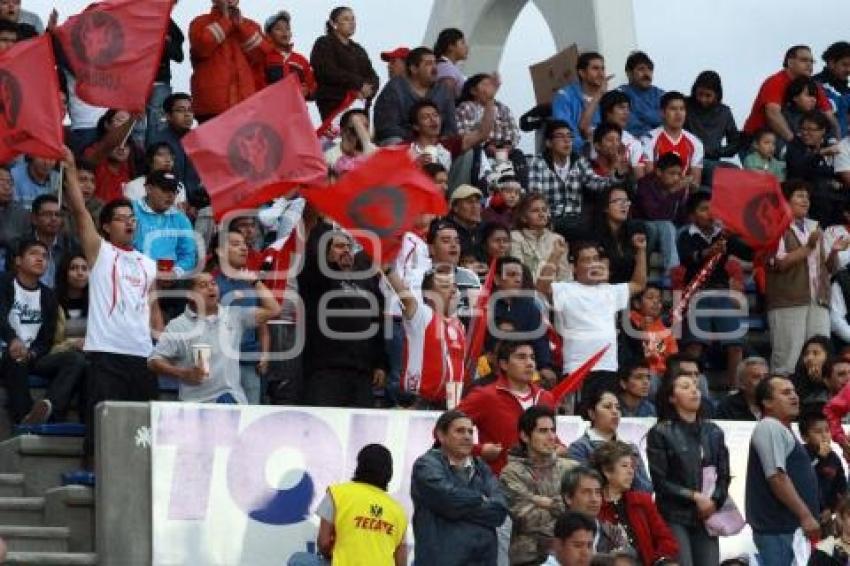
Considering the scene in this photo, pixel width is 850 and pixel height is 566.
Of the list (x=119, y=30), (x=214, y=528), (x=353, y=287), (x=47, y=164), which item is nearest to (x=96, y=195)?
(x=47, y=164)

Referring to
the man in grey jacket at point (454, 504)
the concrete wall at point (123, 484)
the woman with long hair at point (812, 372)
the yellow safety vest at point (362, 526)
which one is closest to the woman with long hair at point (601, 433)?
the man in grey jacket at point (454, 504)

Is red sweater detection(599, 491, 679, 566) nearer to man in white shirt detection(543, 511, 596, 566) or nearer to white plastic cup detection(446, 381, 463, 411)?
man in white shirt detection(543, 511, 596, 566)

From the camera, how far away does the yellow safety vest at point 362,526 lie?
17672 mm

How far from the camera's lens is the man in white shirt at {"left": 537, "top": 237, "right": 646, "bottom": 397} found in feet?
71.6

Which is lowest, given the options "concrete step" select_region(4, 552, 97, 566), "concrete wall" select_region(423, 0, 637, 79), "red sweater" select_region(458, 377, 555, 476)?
"concrete step" select_region(4, 552, 97, 566)

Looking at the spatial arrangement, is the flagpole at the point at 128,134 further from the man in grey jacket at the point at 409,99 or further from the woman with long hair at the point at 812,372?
the woman with long hair at the point at 812,372

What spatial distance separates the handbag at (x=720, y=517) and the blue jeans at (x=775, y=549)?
37 cm

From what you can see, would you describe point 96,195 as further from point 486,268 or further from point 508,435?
point 508,435

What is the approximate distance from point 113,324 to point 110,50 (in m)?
3.01

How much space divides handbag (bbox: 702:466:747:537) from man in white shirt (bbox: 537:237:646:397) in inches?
84.5

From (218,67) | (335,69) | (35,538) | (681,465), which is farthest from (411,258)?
(335,69)

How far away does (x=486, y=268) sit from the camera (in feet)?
74.4

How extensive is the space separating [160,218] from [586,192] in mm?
4473

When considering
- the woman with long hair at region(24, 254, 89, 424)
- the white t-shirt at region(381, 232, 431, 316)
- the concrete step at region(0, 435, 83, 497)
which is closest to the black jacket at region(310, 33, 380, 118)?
the white t-shirt at region(381, 232, 431, 316)
